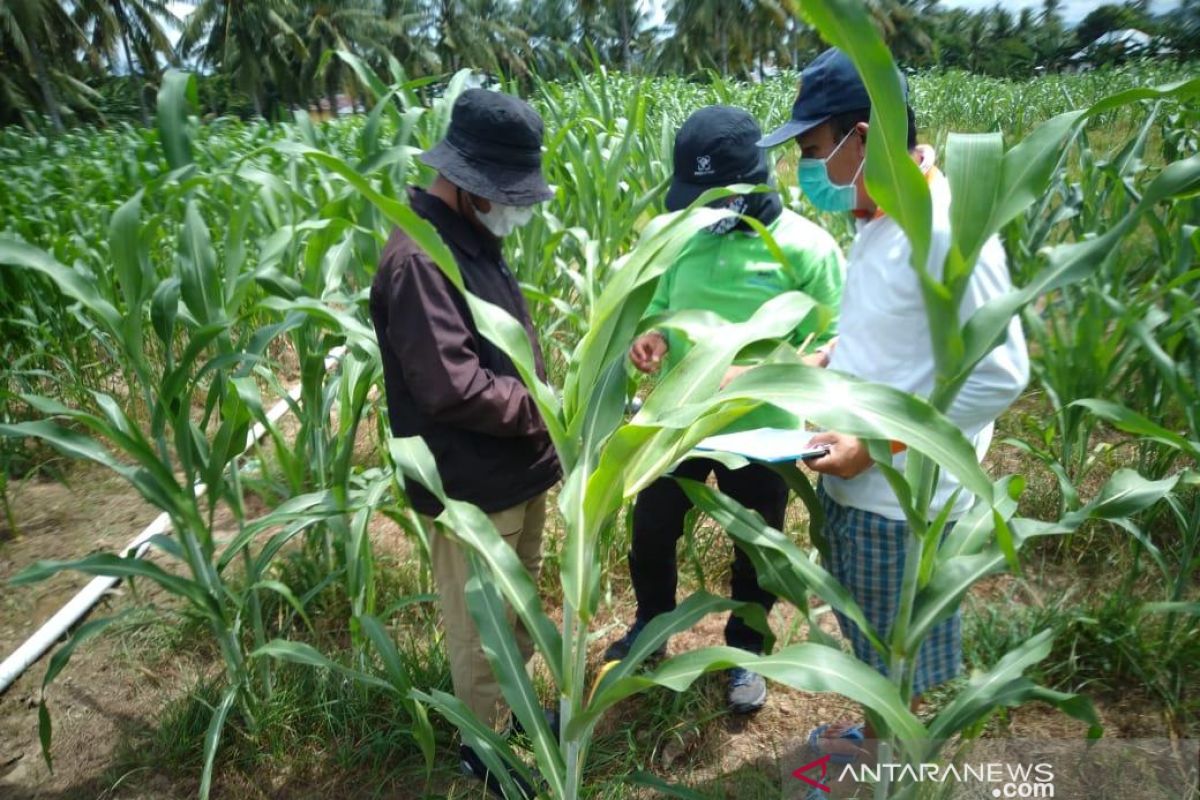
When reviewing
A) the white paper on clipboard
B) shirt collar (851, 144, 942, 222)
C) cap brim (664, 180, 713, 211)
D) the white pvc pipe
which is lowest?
the white pvc pipe

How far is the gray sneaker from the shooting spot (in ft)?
6.41

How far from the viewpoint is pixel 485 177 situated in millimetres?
1501

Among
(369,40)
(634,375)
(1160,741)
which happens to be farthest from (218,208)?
(369,40)

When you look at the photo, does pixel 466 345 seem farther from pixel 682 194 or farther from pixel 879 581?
pixel 879 581

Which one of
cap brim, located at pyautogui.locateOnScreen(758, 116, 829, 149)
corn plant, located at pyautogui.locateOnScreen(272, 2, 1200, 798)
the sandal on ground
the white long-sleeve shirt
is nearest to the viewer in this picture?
corn plant, located at pyautogui.locateOnScreen(272, 2, 1200, 798)

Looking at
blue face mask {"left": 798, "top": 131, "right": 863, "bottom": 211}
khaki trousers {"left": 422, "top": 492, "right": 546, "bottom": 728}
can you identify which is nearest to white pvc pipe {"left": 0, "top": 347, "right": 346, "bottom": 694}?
khaki trousers {"left": 422, "top": 492, "right": 546, "bottom": 728}

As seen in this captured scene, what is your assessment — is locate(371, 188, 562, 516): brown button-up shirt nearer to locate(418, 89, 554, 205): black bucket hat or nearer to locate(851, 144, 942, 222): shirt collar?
locate(418, 89, 554, 205): black bucket hat

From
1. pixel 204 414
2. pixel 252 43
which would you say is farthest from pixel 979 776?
pixel 252 43

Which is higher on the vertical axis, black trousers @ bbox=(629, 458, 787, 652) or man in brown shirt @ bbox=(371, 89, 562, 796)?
man in brown shirt @ bbox=(371, 89, 562, 796)

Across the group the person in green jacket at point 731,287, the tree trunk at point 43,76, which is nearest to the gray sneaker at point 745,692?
the person in green jacket at point 731,287

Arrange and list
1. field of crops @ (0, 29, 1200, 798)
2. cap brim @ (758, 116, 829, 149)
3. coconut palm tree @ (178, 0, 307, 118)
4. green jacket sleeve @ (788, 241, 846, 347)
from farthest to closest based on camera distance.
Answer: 1. coconut palm tree @ (178, 0, 307, 118)
2. green jacket sleeve @ (788, 241, 846, 347)
3. cap brim @ (758, 116, 829, 149)
4. field of crops @ (0, 29, 1200, 798)

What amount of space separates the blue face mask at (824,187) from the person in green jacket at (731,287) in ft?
0.50

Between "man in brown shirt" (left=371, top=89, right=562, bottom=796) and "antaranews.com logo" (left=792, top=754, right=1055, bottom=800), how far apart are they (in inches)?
29.4

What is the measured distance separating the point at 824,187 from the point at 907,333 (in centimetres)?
31
